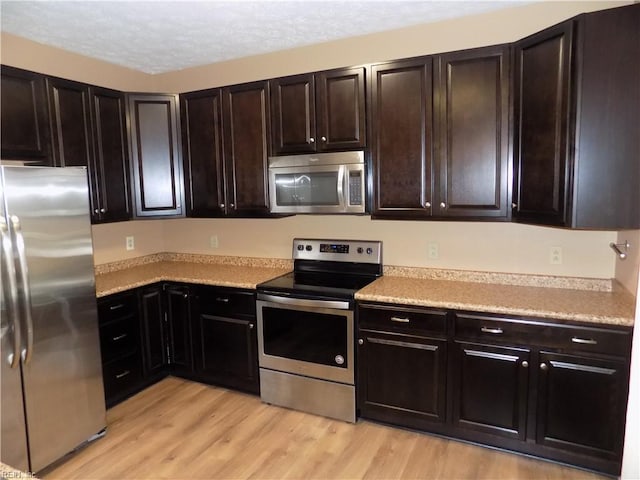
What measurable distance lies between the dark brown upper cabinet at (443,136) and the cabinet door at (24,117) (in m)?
2.12

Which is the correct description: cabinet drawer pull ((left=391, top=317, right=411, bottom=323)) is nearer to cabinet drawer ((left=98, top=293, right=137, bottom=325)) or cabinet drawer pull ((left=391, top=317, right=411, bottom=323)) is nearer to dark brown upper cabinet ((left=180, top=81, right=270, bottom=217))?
dark brown upper cabinet ((left=180, top=81, right=270, bottom=217))

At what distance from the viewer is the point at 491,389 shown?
7.69 ft

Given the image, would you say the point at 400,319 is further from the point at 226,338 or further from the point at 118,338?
the point at 118,338

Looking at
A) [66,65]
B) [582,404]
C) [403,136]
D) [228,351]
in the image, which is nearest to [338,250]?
[403,136]

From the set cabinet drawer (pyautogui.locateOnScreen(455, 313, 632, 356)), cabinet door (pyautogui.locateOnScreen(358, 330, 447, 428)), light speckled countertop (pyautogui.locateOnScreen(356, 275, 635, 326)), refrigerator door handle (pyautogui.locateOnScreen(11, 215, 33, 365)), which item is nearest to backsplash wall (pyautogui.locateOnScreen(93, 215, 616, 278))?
light speckled countertop (pyautogui.locateOnScreen(356, 275, 635, 326))

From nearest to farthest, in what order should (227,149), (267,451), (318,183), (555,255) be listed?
(267,451), (555,255), (318,183), (227,149)

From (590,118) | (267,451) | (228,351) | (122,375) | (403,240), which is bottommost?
(267,451)

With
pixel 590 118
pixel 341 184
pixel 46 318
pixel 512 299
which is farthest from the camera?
pixel 341 184

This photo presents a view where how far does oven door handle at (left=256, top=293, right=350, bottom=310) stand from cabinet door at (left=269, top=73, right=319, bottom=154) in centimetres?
103

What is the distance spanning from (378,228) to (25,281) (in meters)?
2.20

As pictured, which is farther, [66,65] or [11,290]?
[66,65]

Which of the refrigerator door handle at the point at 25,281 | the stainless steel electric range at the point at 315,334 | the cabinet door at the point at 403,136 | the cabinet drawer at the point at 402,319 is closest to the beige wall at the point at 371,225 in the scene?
the stainless steel electric range at the point at 315,334

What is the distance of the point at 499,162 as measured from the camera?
7.97ft

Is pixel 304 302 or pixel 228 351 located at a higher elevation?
pixel 304 302
